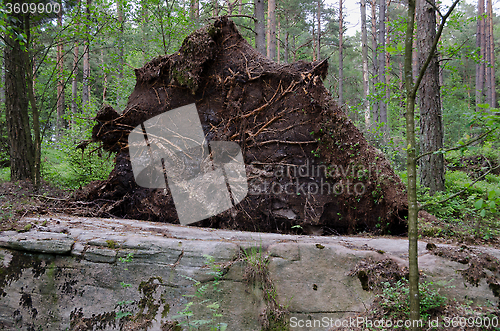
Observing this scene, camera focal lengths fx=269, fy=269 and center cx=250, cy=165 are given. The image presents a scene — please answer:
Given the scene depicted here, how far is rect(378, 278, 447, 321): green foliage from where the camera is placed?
8.67 ft

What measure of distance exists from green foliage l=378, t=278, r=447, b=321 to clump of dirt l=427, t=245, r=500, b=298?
Result: 47 cm

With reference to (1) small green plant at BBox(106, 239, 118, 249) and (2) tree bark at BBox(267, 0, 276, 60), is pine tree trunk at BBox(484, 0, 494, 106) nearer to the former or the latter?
(2) tree bark at BBox(267, 0, 276, 60)

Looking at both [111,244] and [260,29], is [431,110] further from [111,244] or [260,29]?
[111,244]

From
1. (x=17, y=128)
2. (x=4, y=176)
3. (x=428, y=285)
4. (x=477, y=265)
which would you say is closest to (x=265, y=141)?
(x=428, y=285)

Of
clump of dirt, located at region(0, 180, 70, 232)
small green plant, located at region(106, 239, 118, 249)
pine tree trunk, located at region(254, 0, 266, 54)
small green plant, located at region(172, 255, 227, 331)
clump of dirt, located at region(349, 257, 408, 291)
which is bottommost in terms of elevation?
small green plant, located at region(172, 255, 227, 331)

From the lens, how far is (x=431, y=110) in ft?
19.6

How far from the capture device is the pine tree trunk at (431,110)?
5926 millimetres

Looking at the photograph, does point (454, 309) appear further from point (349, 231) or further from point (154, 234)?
point (154, 234)

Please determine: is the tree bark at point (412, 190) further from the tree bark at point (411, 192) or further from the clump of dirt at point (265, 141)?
the clump of dirt at point (265, 141)

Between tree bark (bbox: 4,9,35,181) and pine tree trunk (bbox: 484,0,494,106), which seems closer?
tree bark (bbox: 4,9,35,181)

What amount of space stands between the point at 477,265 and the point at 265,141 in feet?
11.4

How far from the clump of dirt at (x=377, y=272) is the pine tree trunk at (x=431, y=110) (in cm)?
373

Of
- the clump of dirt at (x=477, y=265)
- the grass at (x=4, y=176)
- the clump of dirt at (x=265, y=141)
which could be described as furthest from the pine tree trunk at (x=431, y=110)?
the grass at (x=4, y=176)

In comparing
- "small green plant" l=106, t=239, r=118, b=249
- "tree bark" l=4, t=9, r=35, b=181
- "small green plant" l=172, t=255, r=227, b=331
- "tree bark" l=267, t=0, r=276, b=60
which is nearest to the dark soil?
"small green plant" l=172, t=255, r=227, b=331
